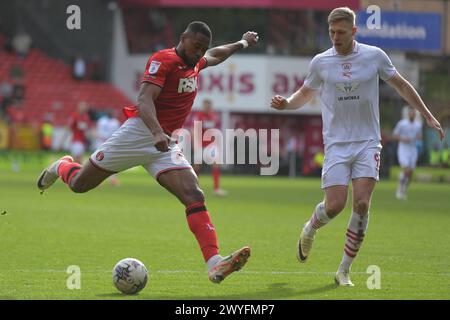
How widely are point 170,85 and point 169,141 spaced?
0.55 metres

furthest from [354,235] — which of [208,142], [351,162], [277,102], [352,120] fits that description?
[208,142]

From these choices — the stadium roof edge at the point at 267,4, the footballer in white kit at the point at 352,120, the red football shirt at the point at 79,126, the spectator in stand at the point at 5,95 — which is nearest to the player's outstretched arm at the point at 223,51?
the footballer in white kit at the point at 352,120

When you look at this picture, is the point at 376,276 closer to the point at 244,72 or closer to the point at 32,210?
the point at 32,210

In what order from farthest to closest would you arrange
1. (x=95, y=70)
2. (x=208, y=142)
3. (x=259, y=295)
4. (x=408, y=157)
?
1. (x=95, y=70)
2. (x=208, y=142)
3. (x=408, y=157)
4. (x=259, y=295)

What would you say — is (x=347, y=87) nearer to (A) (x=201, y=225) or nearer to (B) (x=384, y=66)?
(B) (x=384, y=66)

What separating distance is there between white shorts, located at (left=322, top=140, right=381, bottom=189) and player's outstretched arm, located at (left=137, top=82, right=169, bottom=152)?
172 cm

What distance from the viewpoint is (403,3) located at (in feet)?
161

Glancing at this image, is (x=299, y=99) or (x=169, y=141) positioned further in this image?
(x=299, y=99)

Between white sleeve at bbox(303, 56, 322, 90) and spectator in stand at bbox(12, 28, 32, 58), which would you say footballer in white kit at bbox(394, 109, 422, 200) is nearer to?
white sleeve at bbox(303, 56, 322, 90)

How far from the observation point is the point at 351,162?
32.3 feet

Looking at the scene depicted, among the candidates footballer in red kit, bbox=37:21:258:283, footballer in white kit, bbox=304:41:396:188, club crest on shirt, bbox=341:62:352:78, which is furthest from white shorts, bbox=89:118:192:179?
club crest on shirt, bbox=341:62:352:78

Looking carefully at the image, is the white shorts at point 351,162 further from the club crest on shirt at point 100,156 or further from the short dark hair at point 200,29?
the club crest on shirt at point 100,156

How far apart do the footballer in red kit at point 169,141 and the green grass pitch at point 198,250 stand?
1.62 feet
